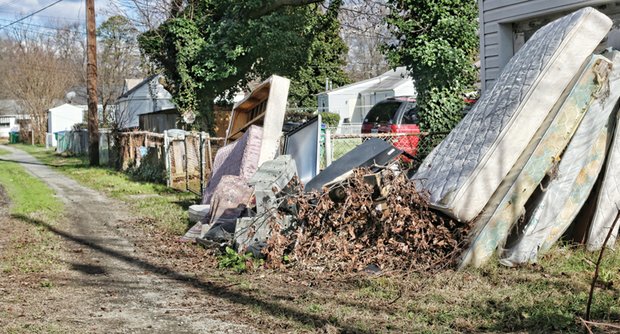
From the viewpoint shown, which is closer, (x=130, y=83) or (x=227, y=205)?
(x=227, y=205)

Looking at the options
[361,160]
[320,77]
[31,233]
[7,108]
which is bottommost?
[31,233]

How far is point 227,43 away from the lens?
60.1ft

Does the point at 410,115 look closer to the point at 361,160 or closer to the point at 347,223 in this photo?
the point at 361,160

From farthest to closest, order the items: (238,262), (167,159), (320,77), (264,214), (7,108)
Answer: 1. (7,108)
2. (320,77)
3. (167,159)
4. (264,214)
5. (238,262)

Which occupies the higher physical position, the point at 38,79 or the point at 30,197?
the point at 38,79

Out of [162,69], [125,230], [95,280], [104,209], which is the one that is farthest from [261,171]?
[162,69]

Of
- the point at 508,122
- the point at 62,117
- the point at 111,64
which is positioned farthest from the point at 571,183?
the point at 62,117

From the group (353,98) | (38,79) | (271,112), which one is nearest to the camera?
(271,112)

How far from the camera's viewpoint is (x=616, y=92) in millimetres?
6723

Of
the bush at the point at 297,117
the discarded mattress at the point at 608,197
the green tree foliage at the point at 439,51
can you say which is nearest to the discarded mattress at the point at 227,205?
the discarded mattress at the point at 608,197

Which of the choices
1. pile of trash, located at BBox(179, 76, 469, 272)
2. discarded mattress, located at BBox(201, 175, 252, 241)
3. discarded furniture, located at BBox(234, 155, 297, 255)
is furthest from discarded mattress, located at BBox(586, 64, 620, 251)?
discarded mattress, located at BBox(201, 175, 252, 241)

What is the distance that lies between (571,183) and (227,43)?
13.0m

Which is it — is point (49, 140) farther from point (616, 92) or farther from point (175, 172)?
point (616, 92)

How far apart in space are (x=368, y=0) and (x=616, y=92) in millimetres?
12104
